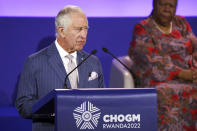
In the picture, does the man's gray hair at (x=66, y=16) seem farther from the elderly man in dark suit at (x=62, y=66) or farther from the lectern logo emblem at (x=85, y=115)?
the lectern logo emblem at (x=85, y=115)

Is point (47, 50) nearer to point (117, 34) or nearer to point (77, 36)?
point (77, 36)

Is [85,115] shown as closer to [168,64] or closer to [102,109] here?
[102,109]

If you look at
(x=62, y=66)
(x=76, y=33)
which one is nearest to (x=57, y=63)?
(x=62, y=66)

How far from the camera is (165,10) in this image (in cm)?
333

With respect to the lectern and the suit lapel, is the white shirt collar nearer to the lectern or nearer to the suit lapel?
the suit lapel

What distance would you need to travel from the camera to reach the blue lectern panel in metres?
1.70

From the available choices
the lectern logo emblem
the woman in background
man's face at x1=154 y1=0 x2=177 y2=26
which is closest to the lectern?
the lectern logo emblem

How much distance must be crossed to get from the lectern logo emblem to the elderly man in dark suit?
1.82ft

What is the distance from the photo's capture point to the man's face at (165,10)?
131 inches

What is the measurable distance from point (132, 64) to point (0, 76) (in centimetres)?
129

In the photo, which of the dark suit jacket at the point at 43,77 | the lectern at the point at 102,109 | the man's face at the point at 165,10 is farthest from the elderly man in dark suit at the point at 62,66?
the man's face at the point at 165,10

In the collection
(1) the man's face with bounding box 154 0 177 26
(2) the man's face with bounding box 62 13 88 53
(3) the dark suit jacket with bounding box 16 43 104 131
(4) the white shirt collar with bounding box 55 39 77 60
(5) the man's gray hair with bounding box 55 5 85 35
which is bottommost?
(3) the dark suit jacket with bounding box 16 43 104 131

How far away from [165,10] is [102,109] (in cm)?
178

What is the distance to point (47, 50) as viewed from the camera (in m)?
2.44
